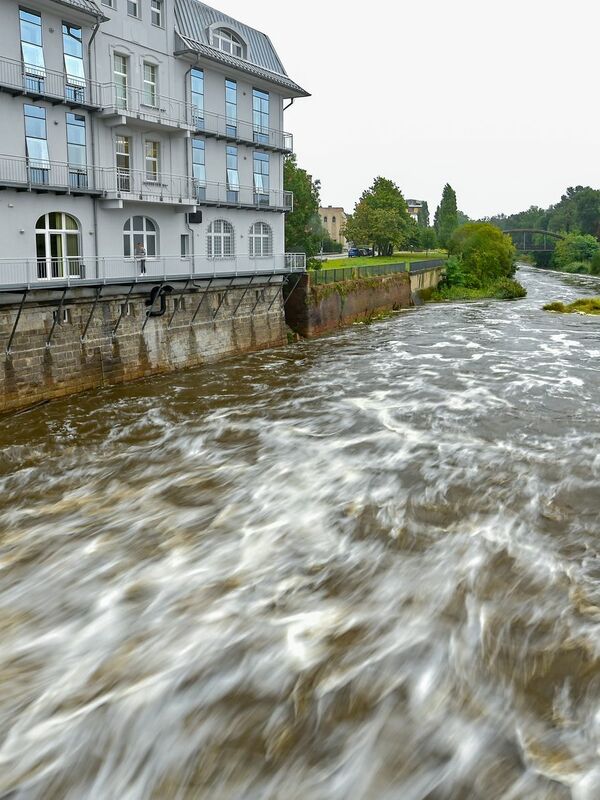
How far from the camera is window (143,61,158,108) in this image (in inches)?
1050

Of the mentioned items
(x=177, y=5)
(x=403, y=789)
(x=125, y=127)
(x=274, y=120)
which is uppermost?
(x=177, y=5)

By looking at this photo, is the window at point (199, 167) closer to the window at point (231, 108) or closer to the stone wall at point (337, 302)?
the window at point (231, 108)

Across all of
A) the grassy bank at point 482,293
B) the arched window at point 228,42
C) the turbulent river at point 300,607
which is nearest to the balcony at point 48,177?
the turbulent river at point 300,607

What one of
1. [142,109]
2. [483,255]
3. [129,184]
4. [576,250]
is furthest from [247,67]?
[576,250]

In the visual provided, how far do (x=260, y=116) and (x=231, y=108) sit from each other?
2184 mm

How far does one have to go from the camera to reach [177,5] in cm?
2848

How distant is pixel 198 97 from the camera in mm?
29109

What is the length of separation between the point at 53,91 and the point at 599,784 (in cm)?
2336

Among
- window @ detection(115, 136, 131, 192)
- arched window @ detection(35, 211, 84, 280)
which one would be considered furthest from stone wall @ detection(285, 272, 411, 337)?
arched window @ detection(35, 211, 84, 280)

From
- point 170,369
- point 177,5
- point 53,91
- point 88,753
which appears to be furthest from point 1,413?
point 177,5

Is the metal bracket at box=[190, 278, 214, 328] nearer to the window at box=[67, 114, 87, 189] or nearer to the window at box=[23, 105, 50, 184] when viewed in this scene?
the window at box=[67, 114, 87, 189]

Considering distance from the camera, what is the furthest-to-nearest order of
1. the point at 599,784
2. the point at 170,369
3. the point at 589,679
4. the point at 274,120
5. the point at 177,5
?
the point at 274,120
the point at 177,5
the point at 170,369
the point at 589,679
the point at 599,784

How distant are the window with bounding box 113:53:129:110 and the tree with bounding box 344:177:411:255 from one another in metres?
57.1

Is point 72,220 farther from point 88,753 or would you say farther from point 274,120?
point 88,753
